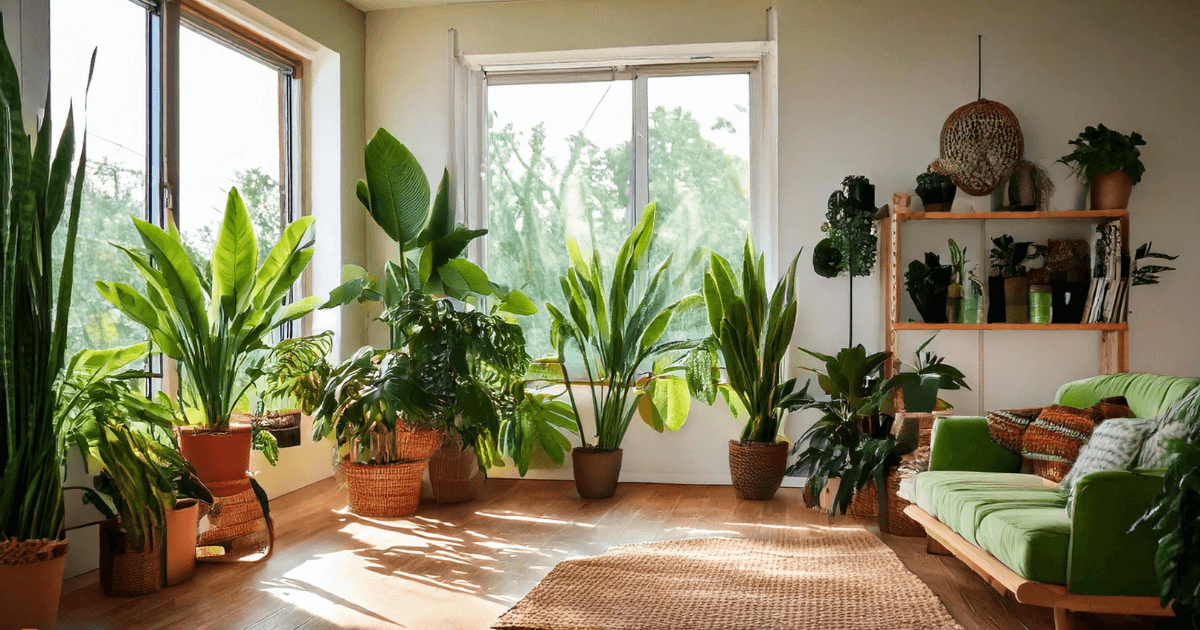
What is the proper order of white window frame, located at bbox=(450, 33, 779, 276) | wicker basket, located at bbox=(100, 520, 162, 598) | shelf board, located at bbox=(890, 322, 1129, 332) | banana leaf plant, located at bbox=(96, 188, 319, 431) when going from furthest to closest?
white window frame, located at bbox=(450, 33, 779, 276), shelf board, located at bbox=(890, 322, 1129, 332), banana leaf plant, located at bbox=(96, 188, 319, 431), wicker basket, located at bbox=(100, 520, 162, 598)

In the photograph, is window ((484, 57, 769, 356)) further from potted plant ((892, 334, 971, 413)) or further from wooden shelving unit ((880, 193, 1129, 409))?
potted plant ((892, 334, 971, 413))

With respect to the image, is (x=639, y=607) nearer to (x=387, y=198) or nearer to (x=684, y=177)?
(x=387, y=198)

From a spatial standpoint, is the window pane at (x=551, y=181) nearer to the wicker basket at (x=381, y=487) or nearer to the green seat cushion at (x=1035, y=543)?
the wicker basket at (x=381, y=487)

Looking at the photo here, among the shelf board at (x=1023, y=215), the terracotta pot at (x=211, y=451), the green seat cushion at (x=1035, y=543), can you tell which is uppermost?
the shelf board at (x=1023, y=215)

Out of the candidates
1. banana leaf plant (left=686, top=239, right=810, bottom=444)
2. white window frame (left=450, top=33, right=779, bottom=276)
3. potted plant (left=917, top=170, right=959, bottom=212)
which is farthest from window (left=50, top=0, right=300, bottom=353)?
potted plant (left=917, top=170, right=959, bottom=212)

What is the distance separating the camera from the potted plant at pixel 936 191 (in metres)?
4.53

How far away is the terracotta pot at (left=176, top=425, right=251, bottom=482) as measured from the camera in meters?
3.29

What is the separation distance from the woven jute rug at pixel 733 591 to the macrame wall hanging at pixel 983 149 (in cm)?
202

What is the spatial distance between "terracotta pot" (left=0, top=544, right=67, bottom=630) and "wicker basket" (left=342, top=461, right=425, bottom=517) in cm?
166

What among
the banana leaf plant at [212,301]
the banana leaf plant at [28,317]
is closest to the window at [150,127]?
the banana leaf plant at [212,301]

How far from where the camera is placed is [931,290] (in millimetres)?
4453

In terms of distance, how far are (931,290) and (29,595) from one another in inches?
154

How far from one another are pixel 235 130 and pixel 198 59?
0.41 meters

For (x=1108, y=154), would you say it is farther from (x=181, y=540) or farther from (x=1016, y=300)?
(x=181, y=540)
